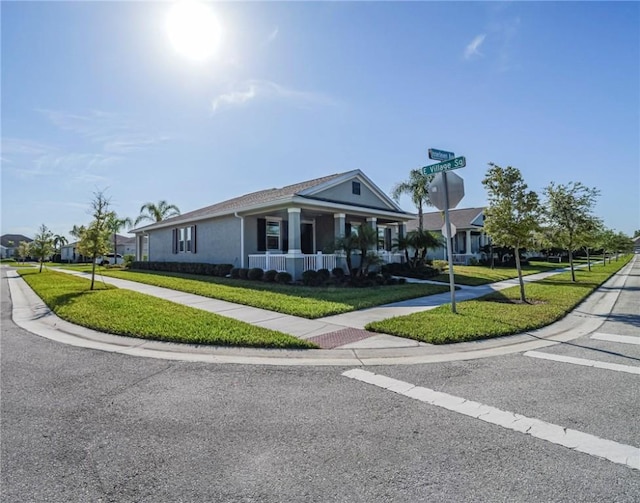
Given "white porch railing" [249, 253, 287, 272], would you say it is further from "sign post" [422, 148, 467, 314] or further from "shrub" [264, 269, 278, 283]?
"sign post" [422, 148, 467, 314]

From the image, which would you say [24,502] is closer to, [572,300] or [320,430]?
[320,430]

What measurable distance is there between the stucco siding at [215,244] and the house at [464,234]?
55.1 ft

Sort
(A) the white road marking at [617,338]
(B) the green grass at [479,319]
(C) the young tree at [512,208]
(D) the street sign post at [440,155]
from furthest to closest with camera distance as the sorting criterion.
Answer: (C) the young tree at [512,208], (D) the street sign post at [440,155], (B) the green grass at [479,319], (A) the white road marking at [617,338]

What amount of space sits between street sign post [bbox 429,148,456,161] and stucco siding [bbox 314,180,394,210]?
8.61 meters

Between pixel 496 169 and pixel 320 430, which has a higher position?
pixel 496 169

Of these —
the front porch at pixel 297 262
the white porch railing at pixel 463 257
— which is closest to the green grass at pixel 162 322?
the front porch at pixel 297 262

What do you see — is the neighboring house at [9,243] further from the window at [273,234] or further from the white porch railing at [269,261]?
the white porch railing at [269,261]

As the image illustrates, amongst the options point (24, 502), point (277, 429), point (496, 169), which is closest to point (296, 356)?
point (277, 429)

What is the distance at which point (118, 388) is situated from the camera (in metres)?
4.15

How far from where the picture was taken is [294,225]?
14656 mm

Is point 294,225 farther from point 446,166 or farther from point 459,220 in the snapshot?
point 459,220

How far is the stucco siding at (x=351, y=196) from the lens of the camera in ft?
55.4

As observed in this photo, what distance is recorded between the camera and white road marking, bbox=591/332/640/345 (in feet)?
19.9

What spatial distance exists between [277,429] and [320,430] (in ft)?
1.27
